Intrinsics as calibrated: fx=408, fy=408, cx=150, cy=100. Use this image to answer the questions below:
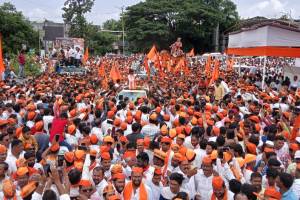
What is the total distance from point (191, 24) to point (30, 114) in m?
40.3

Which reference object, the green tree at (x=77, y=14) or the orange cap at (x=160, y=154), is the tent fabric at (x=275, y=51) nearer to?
the orange cap at (x=160, y=154)

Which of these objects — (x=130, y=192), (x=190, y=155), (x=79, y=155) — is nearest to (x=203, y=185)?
(x=190, y=155)

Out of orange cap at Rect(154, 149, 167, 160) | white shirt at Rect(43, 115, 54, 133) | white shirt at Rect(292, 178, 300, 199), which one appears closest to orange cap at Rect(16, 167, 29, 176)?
orange cap at Rect(154, 149, 167, 160)

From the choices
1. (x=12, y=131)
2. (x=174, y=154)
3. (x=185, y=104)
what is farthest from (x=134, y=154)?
(x=185, y=104)

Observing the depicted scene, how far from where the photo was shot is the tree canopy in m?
45.1

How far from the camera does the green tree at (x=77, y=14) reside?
1912 inches

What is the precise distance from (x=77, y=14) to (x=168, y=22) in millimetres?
10962

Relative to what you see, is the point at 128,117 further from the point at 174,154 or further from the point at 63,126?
the point at 174,154

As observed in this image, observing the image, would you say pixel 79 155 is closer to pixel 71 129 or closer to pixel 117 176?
pixel 117 176

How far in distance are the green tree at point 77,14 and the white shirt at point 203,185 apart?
4549 cm

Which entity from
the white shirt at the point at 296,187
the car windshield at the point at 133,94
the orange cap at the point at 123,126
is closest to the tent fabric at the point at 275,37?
the car windshield at the point at 133,94

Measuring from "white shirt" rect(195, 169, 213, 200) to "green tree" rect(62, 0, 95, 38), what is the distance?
45.5 metres

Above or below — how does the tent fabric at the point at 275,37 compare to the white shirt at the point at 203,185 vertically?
above

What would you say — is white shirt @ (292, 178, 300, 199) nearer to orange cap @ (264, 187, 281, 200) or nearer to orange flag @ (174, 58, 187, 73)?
orange cap @ (264, 187, 281, 200)
